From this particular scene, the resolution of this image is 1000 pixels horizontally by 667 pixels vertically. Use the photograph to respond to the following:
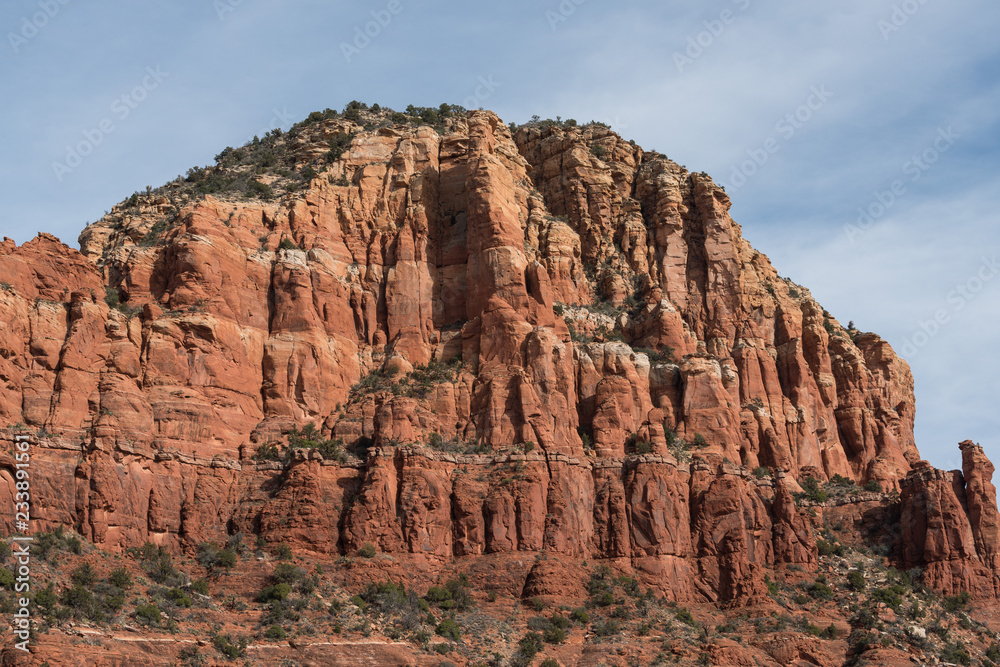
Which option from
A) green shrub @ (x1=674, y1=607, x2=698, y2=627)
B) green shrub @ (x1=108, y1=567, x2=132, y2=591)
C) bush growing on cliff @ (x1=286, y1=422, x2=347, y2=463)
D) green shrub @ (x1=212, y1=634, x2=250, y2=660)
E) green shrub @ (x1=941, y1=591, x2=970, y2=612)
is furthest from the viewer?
green shrub @ (x1=941, y1=591, x2=970, y2=612)

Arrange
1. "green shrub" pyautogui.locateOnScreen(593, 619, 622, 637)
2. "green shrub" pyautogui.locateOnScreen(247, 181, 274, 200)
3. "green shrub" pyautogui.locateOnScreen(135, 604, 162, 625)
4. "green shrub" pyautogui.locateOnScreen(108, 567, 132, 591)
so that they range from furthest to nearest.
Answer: "green shrub" pyautogui.locateOnScreen(247, 181, 274, 200), "green shrub" pyautogui.locateOnScreen(593, 619, 622, 637), "green shrub" pyautogui.locateOnScreen(108, 567, 132, 591), "green shrub" pyautogui.locateOnScreen(135, 604, 162, 625)

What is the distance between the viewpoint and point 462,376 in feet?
266

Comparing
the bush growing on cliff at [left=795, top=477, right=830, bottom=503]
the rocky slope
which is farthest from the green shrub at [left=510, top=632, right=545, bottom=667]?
the bush growing on cliff at [left=795, top=477, right=830, bottom=503]

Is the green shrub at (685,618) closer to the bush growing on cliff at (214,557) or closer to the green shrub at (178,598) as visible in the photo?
the bush growing on cliff at (214,557)

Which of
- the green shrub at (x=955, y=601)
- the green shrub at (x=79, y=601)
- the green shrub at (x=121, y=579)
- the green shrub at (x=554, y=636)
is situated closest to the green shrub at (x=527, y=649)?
the green shrub at (x=554, y=636)

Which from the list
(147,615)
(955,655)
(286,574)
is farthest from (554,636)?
(955,655)

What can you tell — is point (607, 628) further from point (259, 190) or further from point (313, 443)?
point (259, 190)

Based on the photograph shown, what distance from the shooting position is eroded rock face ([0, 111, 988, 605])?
229ft

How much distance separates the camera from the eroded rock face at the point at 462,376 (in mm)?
69750

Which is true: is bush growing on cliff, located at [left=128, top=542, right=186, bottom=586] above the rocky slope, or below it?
below

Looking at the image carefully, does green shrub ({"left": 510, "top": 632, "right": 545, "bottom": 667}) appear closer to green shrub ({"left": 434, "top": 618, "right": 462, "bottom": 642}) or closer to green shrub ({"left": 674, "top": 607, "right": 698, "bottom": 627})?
green shrub ({"left": 434, "top": 618, "right": 462, "bottom": 642})

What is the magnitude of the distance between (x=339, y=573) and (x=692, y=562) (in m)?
21.1

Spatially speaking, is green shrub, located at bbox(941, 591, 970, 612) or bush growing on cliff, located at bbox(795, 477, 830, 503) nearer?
green shrub, located at bbox(941, 591, 970, 612)

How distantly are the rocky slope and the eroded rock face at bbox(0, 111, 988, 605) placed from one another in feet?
0.57
